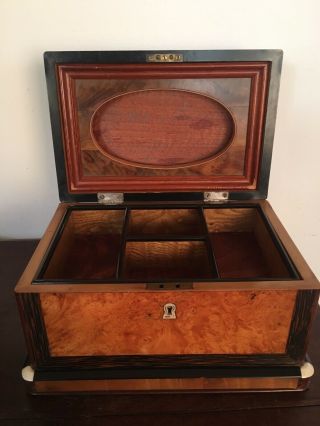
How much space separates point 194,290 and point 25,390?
43cm

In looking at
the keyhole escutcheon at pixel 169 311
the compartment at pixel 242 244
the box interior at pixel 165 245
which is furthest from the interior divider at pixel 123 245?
the compartment at pixel 242 244

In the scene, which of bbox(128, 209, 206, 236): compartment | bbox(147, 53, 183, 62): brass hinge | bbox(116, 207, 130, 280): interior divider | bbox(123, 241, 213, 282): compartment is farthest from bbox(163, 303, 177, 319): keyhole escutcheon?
bbox(147, 53, 183, 62): brass hinge

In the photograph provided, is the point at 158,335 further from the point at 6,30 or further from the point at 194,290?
the point at 6,30

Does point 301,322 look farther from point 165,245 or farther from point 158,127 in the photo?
point 158,127

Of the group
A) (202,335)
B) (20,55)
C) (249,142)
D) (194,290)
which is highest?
(20,55)

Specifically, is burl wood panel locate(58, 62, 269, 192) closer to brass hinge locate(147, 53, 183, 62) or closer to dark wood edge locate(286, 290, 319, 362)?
brass hinge locate(147, 53, 183, 62)

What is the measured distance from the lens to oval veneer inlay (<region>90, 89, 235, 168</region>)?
0.98 m

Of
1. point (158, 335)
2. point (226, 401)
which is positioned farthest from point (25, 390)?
point (226, 401)

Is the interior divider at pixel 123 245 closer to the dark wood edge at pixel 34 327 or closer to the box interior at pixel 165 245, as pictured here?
the box interior at pixel 165 245

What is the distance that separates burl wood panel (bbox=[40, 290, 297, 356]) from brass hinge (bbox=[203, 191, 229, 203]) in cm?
40

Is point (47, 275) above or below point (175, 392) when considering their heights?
above

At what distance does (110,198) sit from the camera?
1044 millimetres

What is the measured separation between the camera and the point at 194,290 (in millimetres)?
687

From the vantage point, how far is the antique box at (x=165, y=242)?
0.71 metres
